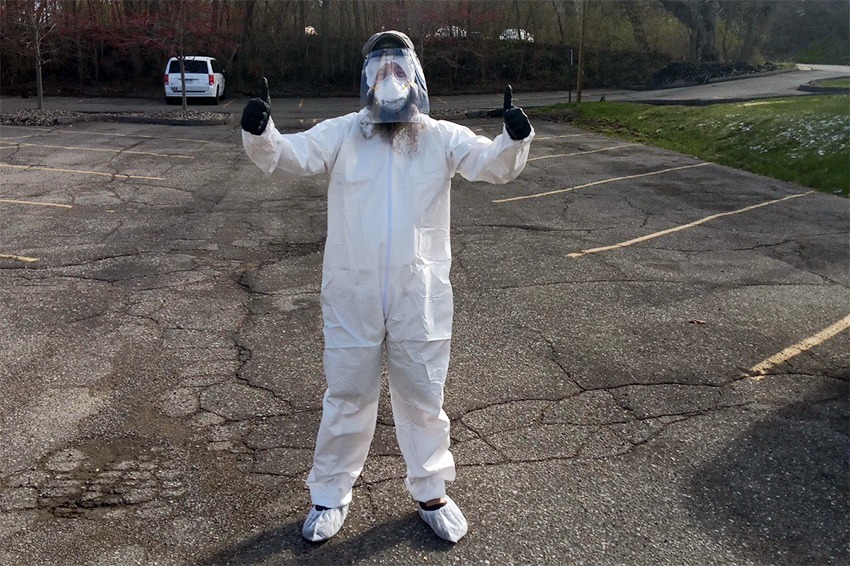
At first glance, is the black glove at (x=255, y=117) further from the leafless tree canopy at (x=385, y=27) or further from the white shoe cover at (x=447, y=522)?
the leafless tree canopy at (x=385, y=27)

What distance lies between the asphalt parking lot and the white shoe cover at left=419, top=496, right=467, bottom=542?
2.1 inches

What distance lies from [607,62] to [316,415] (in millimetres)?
31898

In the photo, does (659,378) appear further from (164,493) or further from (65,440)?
(65,440)

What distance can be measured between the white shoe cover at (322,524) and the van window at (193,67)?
2518 centimetres

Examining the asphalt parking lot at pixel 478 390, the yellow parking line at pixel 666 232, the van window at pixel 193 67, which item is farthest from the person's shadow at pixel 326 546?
the van window at pixel 193 67

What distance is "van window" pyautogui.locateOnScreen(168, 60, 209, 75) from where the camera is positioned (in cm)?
2705

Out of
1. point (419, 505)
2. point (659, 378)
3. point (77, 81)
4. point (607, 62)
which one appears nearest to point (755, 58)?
point (607, 62)

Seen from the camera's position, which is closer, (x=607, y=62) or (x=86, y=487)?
(x=86, y=487)

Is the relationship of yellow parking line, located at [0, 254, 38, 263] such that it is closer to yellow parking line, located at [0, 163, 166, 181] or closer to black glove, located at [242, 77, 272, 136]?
yellow parking line, located at [0, 163, 166, 181]

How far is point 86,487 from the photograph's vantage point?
428 cm

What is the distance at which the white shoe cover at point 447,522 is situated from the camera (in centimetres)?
385

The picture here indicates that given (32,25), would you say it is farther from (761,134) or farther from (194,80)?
(761,134)

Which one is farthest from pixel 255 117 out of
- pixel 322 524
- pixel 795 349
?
pixel 795 349

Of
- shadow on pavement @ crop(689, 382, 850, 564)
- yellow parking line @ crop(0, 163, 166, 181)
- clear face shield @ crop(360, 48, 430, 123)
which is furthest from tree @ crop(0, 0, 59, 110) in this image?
shadow on pavement @ crop(689, 382, 850, 564)
